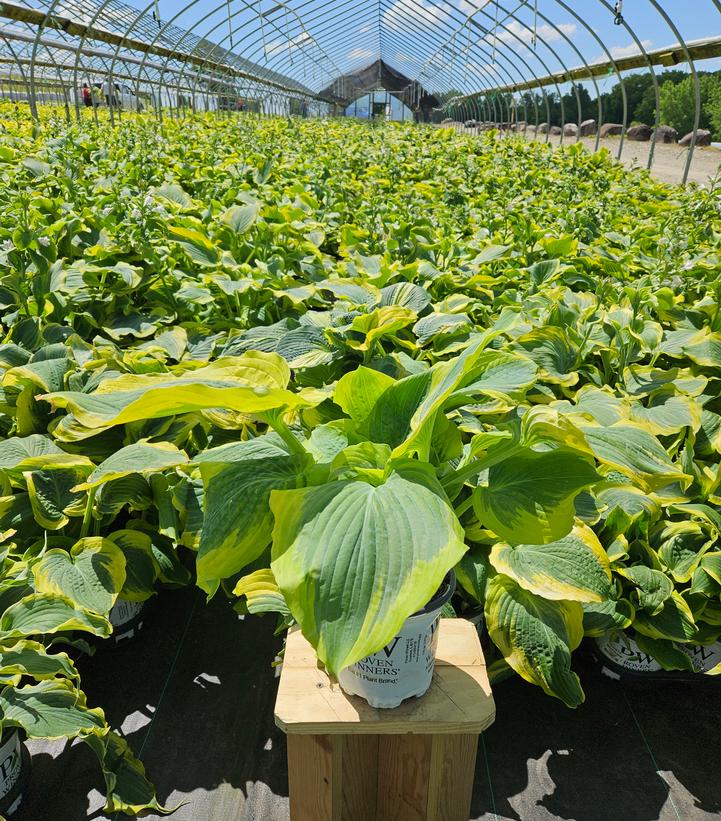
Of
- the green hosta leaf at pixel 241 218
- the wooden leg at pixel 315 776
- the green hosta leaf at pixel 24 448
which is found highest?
the green hosta leaf at pixel 241 218

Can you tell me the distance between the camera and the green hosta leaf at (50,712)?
122cm

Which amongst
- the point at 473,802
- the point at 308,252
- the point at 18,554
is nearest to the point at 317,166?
the point at 308,252

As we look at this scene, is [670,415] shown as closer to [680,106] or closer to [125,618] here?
[125,618]

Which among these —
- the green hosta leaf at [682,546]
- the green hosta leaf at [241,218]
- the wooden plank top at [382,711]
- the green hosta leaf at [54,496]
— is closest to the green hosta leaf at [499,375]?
the wooden plank top at [382,711]

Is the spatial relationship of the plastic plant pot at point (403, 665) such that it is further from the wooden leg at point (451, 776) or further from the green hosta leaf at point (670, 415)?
the green hosta leaf at point (670, 415)

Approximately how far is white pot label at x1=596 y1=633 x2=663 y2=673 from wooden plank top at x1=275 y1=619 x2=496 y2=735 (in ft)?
2.25

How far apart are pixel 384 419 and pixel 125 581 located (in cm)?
96

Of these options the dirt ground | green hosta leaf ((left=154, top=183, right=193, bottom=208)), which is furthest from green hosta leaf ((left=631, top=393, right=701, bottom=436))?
the dirt ground

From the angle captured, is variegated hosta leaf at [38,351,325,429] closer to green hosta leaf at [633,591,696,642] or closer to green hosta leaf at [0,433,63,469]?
green hosta leaf at [0,433,63,469]

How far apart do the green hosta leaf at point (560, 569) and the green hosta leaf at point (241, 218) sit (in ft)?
7.61

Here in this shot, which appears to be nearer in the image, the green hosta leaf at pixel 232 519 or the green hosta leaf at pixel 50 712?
the green hosta leaf at pixel 232 519

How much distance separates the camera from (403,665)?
113 centimetres

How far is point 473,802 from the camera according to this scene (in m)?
1.56

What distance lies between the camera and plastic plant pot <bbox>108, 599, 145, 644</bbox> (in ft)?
6.01
